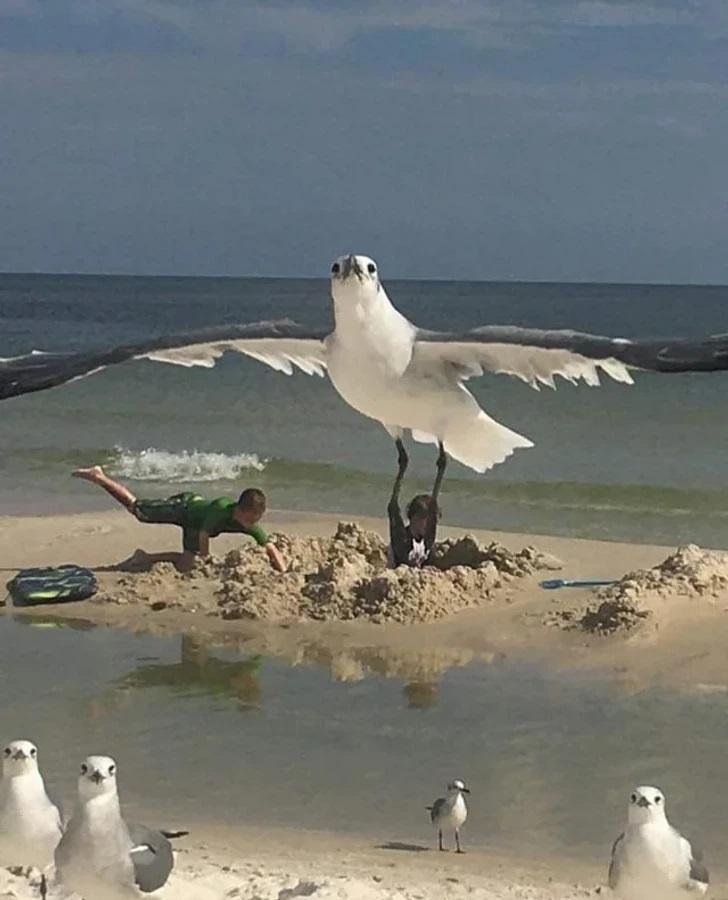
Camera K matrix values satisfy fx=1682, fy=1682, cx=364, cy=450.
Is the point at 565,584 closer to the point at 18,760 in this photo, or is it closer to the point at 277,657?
the point at 277,657

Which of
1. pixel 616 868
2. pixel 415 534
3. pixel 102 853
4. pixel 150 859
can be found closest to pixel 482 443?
pixel 415 534

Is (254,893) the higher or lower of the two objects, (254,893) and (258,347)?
the lower

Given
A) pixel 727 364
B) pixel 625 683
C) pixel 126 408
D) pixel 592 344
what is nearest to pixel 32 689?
pixel 625 683

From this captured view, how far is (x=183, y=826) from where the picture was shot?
269 inches

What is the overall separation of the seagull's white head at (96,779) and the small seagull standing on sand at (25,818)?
1.14 ft

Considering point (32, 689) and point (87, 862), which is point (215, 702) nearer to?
point (32, 689)

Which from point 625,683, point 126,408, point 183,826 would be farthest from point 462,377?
→ point 126,408

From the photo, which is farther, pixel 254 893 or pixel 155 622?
pixel 155 622

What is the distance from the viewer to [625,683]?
9.05m

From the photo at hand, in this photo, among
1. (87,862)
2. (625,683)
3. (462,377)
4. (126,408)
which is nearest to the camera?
(87,862)

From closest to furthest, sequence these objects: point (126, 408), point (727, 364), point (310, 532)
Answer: point (727, 364) → point (310, 532) → point (126, 408)

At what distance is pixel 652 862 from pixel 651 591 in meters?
4.93

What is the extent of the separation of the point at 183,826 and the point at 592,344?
263cm

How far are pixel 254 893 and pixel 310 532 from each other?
791 centimetres
